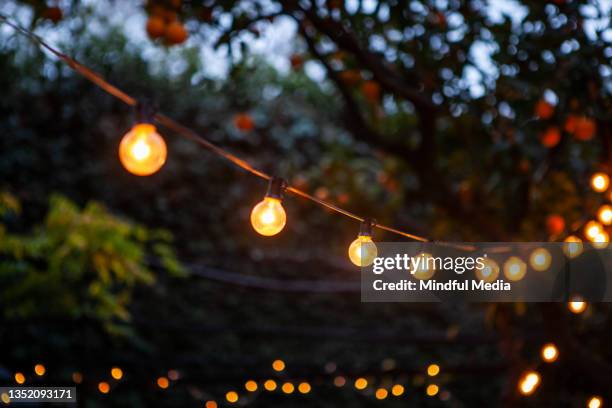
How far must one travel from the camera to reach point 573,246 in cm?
277

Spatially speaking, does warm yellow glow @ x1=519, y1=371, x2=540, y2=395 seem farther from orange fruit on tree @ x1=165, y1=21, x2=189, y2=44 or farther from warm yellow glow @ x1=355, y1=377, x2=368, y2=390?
orange fruit on tree @ x1=165, y1=21, x2=189, y2=44

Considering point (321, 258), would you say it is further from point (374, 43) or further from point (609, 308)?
point (374, 43)

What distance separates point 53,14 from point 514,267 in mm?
2102

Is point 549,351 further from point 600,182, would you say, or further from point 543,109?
point 543,109

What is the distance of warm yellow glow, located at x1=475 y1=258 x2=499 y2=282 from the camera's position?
2.84m

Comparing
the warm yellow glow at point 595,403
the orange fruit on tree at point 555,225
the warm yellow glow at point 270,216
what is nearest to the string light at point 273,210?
the warm yellow glow at point 270,216

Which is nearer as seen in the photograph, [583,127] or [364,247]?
[364,247]

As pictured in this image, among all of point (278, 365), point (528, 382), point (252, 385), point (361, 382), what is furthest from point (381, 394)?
point (528, 382)

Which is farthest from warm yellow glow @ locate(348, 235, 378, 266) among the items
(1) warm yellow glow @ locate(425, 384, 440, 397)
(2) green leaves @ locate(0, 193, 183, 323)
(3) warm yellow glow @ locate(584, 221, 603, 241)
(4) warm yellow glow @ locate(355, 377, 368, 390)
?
(1) warm yellow glow @ locate(425, 384, 440, 397)

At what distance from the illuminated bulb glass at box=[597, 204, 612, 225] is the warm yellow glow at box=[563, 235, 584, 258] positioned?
0.65 ft

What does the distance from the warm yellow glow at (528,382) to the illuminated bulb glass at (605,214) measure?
95cm

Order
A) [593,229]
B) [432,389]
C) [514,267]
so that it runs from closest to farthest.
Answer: [593,229], [514,267], [432,389]

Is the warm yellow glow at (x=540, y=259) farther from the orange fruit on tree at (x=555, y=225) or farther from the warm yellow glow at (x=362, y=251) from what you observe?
the warm yellow glow at (x=362, y=251)

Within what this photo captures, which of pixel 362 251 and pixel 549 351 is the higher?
pixel 549 351
